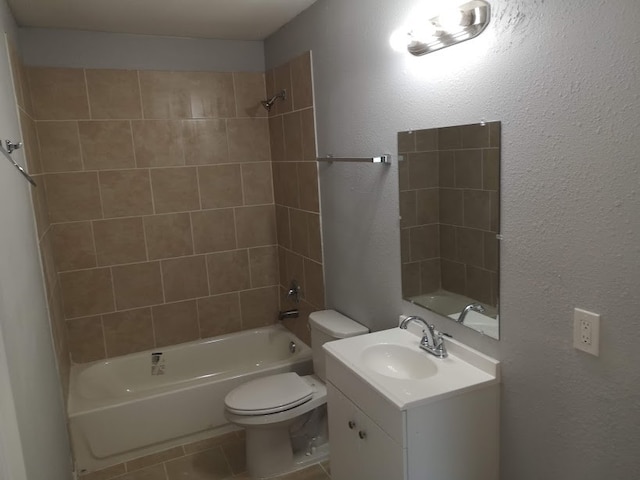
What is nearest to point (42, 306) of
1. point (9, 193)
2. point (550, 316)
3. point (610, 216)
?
point (9, 193)

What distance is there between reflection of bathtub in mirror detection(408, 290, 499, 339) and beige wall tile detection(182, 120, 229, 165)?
1805 mm

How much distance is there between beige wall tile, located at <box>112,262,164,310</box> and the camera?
318 centimetres

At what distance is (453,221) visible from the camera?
186 centimetres

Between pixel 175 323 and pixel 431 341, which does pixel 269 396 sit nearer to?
pixel 431 341

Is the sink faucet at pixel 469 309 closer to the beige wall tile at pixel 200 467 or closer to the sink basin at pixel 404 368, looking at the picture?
the sink basin at pixel 404 368

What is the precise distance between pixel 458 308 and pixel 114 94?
243 centimetres

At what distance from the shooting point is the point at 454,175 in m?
1.82

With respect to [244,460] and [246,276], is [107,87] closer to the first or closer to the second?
[246,276]

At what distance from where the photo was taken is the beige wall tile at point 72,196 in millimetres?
2957

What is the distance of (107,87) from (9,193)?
62.5 inches

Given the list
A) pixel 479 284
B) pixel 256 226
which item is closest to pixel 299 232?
pixel 256 226

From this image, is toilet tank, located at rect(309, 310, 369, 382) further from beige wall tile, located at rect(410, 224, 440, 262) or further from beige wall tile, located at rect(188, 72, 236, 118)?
beige wall tile, located at rect(188, 72, 236, 118)

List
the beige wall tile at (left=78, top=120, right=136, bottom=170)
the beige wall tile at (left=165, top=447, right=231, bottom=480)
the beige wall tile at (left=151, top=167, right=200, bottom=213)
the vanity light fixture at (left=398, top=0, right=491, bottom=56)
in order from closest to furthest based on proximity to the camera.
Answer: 1. the vanity light fixture at (left=398, top=0, right=491, bottom=56)
2. the beige wall tile at (left=165, top=447, right=231, bottom=480)
3. the beige wall tile at (left=78, top=120, right=136, bottom=170)
4. the beige wall tile at (left=151, top=167, right=200, bottom=213)

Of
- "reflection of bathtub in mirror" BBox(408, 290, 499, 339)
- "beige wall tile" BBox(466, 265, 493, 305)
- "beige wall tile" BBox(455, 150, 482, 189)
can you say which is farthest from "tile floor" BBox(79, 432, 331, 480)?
"beige wall tile" BBox(455, 150, 482, 189)
